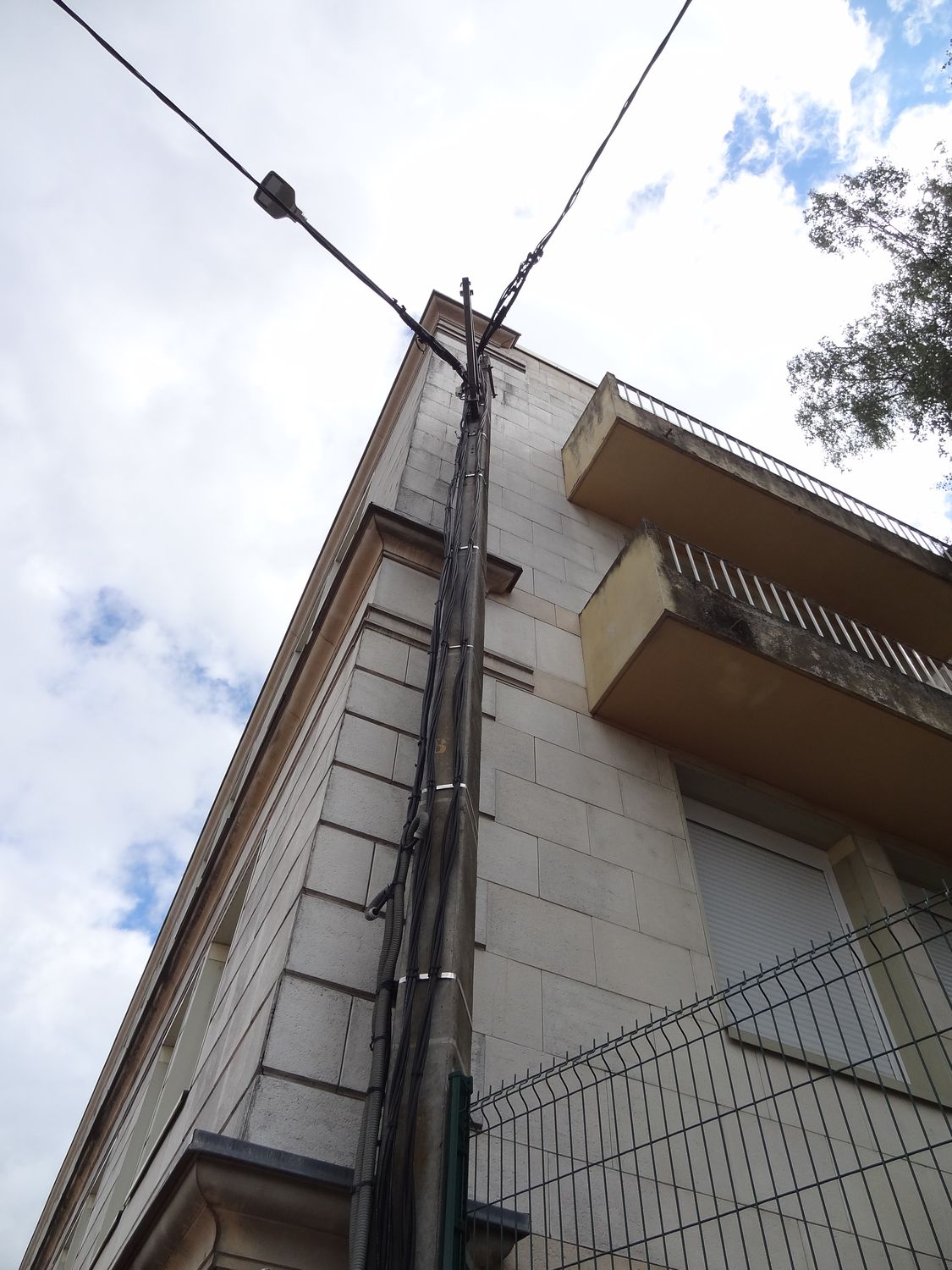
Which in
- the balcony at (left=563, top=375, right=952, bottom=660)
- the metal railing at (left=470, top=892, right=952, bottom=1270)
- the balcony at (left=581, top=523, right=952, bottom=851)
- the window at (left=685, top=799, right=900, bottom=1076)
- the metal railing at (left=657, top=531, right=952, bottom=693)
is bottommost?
the metal railing at (left=470, top=892, right=952, bottom=1270)

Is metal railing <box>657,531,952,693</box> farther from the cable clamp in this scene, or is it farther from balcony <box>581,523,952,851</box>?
the cable clamp

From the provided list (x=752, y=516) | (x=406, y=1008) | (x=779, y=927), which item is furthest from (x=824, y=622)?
(x=406, y=1008)

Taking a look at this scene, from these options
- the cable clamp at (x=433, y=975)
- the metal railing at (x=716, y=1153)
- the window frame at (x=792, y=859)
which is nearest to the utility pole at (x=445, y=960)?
the cable clamp at (x=433, y=975)

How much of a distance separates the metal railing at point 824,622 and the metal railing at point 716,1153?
154 inches

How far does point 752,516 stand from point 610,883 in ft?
19.8

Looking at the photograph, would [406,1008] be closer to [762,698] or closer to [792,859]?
[762,698]

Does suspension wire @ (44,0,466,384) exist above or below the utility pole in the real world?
above

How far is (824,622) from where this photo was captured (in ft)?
32.8

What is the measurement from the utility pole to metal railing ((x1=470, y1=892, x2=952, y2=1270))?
1.45 feet

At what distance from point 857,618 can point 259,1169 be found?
948cm

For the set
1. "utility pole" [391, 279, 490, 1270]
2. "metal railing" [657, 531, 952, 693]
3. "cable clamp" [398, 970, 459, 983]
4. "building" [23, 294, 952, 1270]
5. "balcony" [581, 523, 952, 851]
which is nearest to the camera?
"utility pole" [391, 279, 490, 1270]

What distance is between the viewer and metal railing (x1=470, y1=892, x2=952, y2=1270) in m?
4.21

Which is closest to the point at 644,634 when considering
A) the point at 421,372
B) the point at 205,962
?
the point at 205,962

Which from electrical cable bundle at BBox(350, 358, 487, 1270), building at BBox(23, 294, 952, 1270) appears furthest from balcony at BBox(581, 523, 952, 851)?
electrical cable bundle at BBox(350, 358, 487, 1270)
